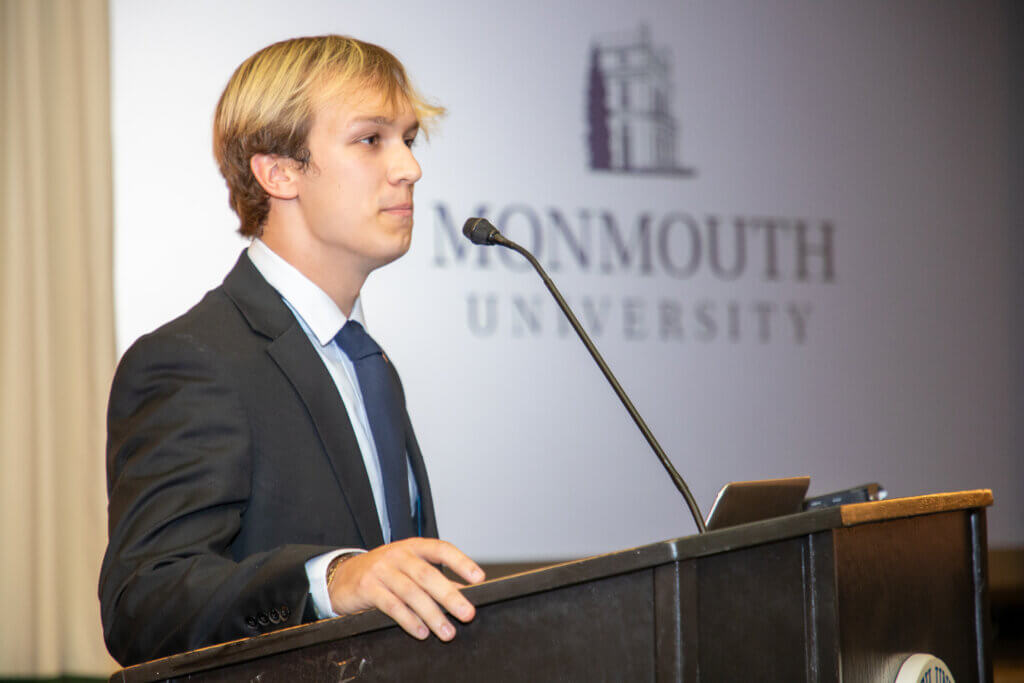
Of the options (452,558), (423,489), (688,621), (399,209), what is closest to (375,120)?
(399,209)

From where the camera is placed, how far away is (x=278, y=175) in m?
1.63

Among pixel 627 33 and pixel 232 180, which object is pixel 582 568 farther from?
pixel 627 33

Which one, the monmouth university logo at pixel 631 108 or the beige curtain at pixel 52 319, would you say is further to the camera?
the monmouth university logo at pixel 631 108

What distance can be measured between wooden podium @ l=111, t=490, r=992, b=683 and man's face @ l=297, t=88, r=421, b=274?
734mm

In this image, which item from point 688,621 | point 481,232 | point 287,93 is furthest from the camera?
point 287,93

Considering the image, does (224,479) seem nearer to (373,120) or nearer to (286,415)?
(286,415)

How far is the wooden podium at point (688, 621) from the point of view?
0.84 meters

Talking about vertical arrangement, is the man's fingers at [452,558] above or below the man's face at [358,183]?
below

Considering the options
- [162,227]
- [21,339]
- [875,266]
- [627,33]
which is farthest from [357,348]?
[875,266]

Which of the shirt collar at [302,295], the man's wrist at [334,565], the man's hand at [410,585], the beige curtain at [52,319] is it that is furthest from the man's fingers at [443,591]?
the beige curtain at [52,319]

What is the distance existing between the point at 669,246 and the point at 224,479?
2.82 metres

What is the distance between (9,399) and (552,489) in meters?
1.86

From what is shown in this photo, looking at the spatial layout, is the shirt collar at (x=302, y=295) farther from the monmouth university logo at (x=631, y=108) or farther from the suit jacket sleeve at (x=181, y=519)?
the monmouth university logo at (x=631, y=108)

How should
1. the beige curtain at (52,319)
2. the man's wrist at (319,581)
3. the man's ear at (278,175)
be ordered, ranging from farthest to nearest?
the beige curtain at (52,319) < the man's ear at (278,175) < the man's wrist at (319,581)
